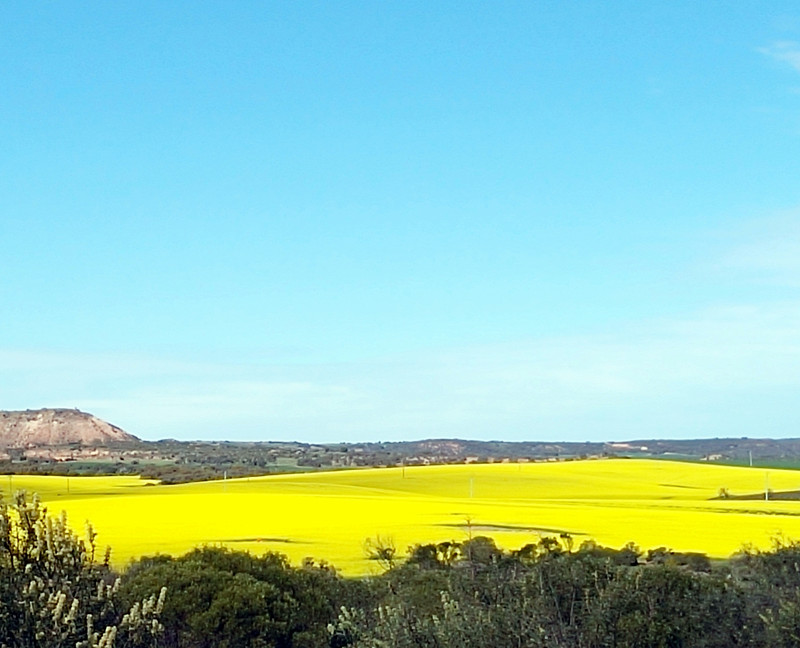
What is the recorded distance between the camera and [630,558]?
87.5 ft

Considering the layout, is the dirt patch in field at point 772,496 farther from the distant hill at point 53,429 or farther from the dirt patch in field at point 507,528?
the distant hill at point 53,429

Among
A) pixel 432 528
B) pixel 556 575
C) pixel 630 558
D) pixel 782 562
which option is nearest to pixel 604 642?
pixel 556 575

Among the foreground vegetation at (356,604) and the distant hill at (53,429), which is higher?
the distant hill at (53,429)

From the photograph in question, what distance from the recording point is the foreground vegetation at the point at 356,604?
9914mm

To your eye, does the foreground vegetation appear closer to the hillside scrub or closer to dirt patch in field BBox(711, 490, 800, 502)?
the hillside scrub

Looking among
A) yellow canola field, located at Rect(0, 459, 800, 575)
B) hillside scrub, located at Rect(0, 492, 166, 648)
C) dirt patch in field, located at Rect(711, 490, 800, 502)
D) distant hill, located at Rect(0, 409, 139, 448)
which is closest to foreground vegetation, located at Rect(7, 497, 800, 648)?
hillside scrub, located at Rect(0, 492, 166, 648)

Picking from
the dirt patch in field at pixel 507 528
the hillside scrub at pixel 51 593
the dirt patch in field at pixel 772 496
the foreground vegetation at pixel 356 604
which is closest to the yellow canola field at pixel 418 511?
the dirt patch in field at pixel 507 528

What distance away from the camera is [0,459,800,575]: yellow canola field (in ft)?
108

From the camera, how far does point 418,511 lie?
4388 centimetres

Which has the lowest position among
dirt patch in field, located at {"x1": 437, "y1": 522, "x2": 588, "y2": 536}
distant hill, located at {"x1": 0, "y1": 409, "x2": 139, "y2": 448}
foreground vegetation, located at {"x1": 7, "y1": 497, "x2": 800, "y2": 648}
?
dirt patch in field, located at {"x1": 437, "y1": 522, "x2": 588, "y2": 536}

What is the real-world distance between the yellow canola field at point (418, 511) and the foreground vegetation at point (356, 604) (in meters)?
9.48

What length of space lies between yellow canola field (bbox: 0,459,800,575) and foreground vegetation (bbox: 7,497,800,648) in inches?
373

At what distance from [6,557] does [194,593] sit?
206 inches

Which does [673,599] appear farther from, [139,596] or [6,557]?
[6,557]
